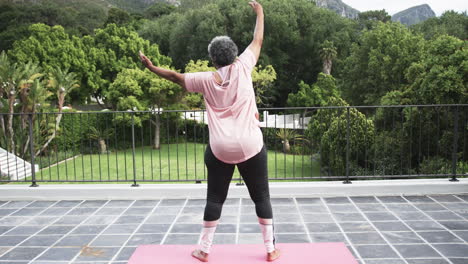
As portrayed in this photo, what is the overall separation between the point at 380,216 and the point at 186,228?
1.82m

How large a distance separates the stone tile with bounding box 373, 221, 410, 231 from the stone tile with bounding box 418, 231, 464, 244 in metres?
0.17

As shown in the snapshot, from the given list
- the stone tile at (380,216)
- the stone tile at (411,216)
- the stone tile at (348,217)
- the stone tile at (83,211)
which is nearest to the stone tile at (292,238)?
the stone tile at (348,217)

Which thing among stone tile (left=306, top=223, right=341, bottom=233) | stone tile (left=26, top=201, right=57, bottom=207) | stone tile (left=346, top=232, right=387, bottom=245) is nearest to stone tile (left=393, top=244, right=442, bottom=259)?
stone tile (left=346, top=232, right=387, bottom=245)

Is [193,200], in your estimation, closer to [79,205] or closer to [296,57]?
[79,205]

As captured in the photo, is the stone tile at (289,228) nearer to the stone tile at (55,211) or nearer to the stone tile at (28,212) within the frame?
the stone tile at (55,211)

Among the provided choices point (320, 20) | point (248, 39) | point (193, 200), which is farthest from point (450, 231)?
point (320, 20)

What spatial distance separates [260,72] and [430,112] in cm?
1455

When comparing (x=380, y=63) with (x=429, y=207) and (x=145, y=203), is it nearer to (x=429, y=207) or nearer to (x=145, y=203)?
(x=429, y=207)

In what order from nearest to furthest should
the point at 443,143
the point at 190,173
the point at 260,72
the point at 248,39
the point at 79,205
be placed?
the point at 79,205 → the point at 443,143 → the point at 190,173 → the point at 260,72 → the point at 248,39

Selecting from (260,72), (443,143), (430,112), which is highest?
(260,72)

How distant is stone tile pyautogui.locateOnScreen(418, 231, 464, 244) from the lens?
340cm

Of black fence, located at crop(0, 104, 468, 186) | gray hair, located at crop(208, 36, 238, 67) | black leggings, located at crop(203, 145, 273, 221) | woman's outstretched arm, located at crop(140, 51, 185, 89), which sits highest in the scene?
gray hair, located at crop(208, 36, 238, 67)

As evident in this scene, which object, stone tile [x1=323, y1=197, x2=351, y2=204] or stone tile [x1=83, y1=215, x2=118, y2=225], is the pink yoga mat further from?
stone tile [x1=323, y1=197, x2=351, y2=204]

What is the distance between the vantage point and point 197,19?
29.3 m
